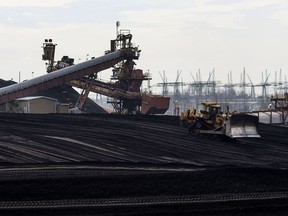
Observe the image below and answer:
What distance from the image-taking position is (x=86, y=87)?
58.1 metres

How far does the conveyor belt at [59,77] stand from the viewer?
51.5 m

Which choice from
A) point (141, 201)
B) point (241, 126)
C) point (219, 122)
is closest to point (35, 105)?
point (219, 122)

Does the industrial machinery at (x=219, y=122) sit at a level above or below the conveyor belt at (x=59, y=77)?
below

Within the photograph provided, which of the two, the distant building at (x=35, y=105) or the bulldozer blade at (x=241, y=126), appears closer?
the bulldozer blade at (x=241, y=126)

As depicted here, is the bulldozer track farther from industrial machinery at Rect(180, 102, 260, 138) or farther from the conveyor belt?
the conveyor belt

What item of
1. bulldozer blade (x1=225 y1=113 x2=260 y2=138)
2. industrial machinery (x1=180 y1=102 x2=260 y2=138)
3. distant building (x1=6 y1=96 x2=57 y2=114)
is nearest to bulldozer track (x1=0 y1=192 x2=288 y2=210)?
bulldozer blade (x1=225 y1=113 x2=260 y2=138)

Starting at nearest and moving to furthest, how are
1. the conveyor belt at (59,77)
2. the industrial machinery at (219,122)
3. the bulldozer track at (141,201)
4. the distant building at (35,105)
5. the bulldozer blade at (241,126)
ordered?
the bulldozer track at (141,201), the bulldozer blade at (241,126), the industrial machinery at (219,122), the distant building at (35,105), the conveyor belt at (59,77)

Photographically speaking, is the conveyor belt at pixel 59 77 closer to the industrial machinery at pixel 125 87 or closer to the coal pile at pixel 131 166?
the industrial machinery at pixel 125 87

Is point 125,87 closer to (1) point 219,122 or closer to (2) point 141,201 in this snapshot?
(1) point 219,122

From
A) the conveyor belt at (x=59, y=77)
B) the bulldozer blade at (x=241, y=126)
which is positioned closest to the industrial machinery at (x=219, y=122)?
the bulldozer blade at (x=241, y=126)

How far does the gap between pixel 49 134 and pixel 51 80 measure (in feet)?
109

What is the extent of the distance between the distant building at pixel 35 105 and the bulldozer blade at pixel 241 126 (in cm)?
2865

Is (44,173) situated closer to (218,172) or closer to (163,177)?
(163,177)

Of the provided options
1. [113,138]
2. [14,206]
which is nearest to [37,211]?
[14,206]
